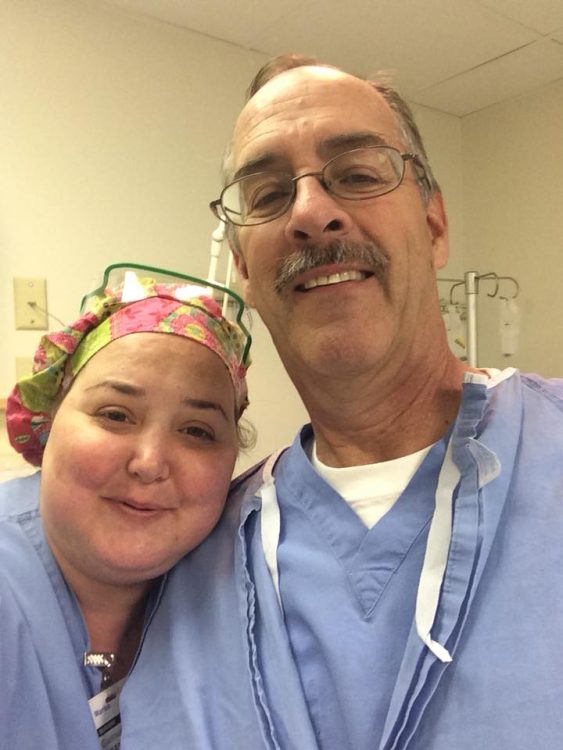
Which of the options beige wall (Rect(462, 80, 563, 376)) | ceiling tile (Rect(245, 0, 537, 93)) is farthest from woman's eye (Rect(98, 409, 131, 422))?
beige wall (Rect(462, 80, 563, 376))

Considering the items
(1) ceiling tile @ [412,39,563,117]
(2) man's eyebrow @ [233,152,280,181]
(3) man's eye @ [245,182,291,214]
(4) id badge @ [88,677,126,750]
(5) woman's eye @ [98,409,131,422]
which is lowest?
(4) id badge @ [88,677,126,750]

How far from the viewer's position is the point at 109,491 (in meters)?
0.96

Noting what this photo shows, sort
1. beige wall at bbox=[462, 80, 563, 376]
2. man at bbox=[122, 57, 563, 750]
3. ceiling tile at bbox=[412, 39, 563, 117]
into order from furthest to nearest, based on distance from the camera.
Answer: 1. beige wall at bbox=[462, 80, 563, 376]
2. ceiling tile at bbox=[412, 39, 563, 117]
3. man at bbox=[122, 57, 563, 750]

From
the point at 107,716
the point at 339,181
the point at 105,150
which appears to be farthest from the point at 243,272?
the point at 105,150

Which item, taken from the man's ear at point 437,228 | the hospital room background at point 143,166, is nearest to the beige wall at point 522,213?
the hospital room background at point 143,166

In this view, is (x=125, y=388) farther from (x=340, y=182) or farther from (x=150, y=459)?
(x=340, y=182)

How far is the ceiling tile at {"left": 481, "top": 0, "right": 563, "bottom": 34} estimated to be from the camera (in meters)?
2.16

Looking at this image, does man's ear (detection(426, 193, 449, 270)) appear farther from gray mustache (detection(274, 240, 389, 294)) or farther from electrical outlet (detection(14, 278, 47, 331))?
electrical outlet (detection(14, 278, 47, 331))

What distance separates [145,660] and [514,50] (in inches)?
98.0

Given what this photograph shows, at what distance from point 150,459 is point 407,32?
2.03 metres

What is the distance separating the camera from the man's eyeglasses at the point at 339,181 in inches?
39.6

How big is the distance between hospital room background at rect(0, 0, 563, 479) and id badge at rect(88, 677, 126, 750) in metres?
1.12

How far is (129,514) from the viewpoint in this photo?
97cm

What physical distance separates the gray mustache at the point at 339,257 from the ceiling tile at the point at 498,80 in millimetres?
1973
